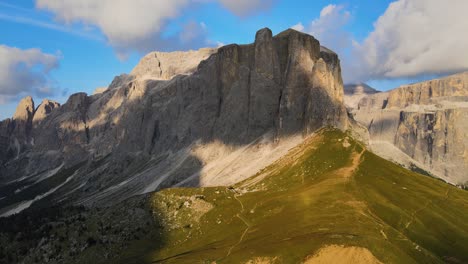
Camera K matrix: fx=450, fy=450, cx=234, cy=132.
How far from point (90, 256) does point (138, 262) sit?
21570mm

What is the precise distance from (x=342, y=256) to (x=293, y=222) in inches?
1351

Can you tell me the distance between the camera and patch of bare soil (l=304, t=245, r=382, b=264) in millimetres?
77562

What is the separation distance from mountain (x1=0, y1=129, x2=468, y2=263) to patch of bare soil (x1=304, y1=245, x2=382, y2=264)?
0.57 ft

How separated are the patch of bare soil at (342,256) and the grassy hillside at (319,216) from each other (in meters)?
0.18

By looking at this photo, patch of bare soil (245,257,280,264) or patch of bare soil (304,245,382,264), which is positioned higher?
patch of bare soil (304,245,382,264)

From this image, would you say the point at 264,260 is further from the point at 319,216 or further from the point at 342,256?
the point at 319,216

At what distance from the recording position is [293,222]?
113 meters

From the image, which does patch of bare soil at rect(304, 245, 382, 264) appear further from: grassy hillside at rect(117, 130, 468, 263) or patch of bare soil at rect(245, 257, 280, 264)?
patch of bare soil at rect(245, 257, 280, 264)

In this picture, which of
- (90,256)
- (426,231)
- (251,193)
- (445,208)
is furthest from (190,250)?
(445,208)

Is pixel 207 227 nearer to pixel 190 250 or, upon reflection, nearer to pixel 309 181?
pixel 190 250

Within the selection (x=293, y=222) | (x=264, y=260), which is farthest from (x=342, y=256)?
(x=293, y=222)

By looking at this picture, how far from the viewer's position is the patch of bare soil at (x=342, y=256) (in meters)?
77.6

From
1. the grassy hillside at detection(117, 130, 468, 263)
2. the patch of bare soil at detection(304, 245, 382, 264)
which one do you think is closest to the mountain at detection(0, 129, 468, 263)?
the patch of bare soil at detection(304, 245, 382, 264)

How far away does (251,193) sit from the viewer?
525 feet
